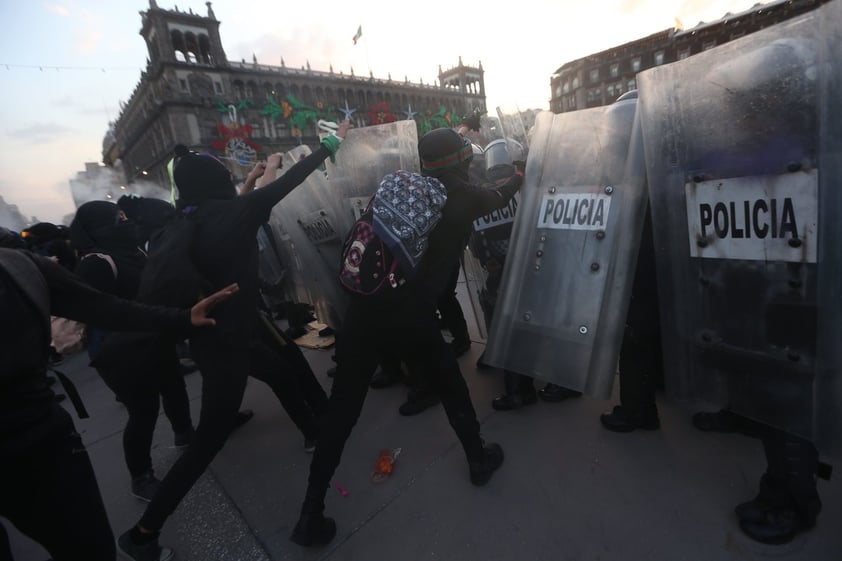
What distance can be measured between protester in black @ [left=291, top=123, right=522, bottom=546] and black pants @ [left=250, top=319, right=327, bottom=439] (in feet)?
2.06

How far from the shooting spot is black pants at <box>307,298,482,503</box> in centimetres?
171

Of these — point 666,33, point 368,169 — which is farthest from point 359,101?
point 368,169

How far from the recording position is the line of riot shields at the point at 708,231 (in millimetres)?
1213

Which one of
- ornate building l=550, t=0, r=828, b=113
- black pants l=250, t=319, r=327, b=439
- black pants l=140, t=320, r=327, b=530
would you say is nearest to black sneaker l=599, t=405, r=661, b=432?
black pants l=250, t=319, r=327, b=439

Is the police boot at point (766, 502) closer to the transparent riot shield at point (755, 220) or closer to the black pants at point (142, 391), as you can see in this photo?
the transparent riot shield at point (755, 220)

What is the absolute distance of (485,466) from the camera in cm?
190

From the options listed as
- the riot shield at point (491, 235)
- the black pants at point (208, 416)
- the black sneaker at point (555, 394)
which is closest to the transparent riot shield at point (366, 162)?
the riot shield at point (491, 235)

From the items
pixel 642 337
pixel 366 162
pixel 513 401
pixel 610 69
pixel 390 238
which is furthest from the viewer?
pixel 610 69

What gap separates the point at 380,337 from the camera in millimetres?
1729

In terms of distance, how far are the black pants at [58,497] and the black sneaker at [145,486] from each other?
106 centimetres

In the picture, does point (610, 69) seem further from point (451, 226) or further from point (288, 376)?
point (288, 376)


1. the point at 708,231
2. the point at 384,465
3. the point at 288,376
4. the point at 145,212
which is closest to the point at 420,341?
the point at 384,465

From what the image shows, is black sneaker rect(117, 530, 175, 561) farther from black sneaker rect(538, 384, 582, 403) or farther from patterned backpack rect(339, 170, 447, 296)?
black sneaker rect(538, 384, 582, 403)

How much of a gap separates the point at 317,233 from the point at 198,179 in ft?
4.10
